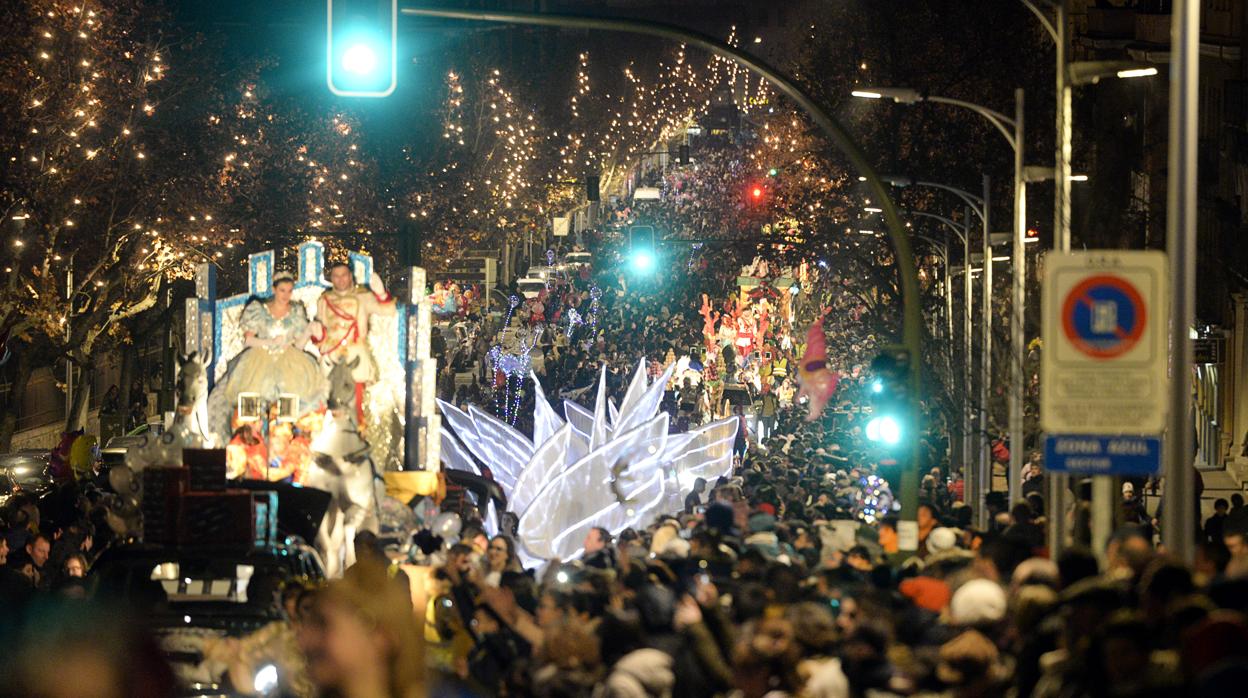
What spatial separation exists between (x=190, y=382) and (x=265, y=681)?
1272 centimetres

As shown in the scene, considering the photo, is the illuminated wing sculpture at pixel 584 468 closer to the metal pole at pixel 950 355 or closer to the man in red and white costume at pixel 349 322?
the man in red and white costume at pixel 349 322

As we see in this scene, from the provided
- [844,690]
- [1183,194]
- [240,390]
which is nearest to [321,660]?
[844,690]

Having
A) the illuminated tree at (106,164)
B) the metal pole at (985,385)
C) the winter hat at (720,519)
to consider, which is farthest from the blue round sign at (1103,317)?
the illuminated tree at (106,164)

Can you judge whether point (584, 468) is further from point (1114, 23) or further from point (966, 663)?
point (1114, 23)

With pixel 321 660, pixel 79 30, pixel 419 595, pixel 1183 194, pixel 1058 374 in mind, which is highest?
pixel 79 30

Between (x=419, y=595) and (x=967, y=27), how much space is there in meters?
28.9

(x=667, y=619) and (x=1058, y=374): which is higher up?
(x=1058, y=374)

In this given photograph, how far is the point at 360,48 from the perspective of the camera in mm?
14016

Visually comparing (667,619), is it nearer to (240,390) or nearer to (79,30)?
(240,390)

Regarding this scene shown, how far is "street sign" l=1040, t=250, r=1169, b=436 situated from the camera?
12000 mm

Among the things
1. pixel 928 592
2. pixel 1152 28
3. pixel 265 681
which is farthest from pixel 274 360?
pixel 1152 28

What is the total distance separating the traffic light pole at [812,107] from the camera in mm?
14984

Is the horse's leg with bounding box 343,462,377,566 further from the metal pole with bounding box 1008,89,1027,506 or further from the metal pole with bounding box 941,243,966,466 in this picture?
the metal pole with bounding box 941,243,966,466

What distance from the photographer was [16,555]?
65.2 ft
